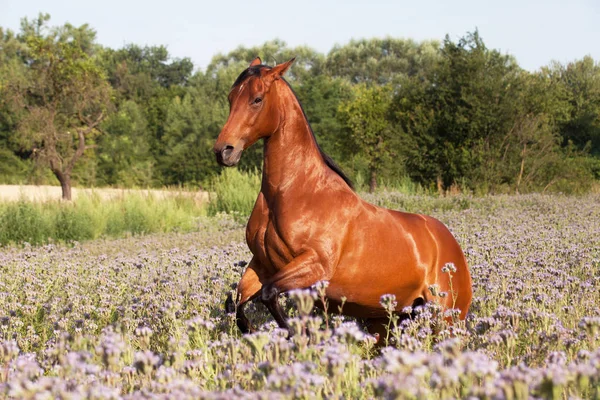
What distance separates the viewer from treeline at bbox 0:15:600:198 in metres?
20.8

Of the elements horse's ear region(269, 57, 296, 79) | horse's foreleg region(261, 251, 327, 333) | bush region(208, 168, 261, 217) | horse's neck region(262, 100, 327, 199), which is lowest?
bush region(208, 168, 261, 217)

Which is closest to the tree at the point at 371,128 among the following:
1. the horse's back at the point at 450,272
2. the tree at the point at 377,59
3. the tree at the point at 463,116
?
the tree at the point at 463,116

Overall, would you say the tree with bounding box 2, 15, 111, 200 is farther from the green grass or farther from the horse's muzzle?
the horse's muzzle

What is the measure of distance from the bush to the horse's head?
1327 cm

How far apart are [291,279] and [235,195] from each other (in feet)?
48.8

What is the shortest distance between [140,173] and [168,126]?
657cm

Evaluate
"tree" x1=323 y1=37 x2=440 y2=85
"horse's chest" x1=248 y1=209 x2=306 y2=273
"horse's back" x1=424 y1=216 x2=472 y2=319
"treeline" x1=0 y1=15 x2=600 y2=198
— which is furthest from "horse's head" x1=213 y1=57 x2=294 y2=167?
"tree" x1=323 y1=37 x2=440 y2=85

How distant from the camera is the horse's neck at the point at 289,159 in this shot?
386cm

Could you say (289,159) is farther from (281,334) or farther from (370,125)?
(370,125)

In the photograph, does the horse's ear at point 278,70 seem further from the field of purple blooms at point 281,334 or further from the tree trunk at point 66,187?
the tree trunk at point 66,187

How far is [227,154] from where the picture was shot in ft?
11.6

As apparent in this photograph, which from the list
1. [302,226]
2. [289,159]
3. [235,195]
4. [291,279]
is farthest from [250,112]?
[235,195]

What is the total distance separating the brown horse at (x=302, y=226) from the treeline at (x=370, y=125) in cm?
1546

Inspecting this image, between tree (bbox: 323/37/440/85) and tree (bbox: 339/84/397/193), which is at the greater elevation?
tree (bbox: 323/37/440/85)
